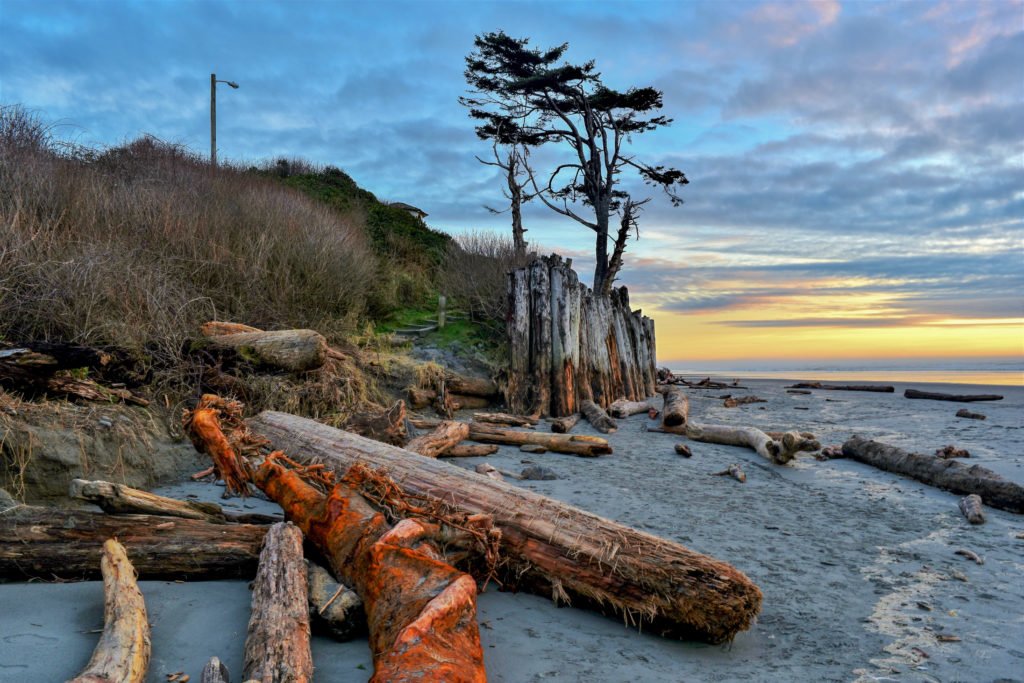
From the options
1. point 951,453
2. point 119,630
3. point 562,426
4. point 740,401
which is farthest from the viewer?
point 740,401

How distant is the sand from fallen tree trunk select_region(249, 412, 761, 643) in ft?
0.37

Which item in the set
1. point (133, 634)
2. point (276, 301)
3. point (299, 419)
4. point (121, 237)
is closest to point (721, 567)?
point (133, 634)

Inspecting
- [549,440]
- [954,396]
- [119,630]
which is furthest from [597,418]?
[954,396]

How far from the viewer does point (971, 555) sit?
4352 mm

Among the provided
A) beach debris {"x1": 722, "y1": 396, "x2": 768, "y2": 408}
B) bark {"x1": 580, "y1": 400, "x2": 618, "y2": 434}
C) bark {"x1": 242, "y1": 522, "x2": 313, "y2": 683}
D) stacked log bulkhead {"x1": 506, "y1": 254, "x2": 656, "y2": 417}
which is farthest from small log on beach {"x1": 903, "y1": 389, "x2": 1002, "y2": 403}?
bark {"x1": 242, "y1": 522, "x2": 313, "y2": 683}

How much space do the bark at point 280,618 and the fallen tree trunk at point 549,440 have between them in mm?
4376

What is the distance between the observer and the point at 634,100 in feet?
66.7

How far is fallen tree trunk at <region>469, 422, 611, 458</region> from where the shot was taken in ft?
24.4

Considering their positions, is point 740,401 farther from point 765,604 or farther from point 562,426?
point 765,604

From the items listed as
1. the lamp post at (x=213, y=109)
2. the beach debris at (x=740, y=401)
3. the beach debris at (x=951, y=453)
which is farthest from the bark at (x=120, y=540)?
the lamp post at (x=213, y=109)

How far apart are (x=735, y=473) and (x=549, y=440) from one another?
2.14 m

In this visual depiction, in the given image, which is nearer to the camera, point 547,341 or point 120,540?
point 120,540

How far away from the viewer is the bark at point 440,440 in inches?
262

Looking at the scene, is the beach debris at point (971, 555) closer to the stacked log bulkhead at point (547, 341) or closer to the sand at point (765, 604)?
the sand at point (765, 604)
